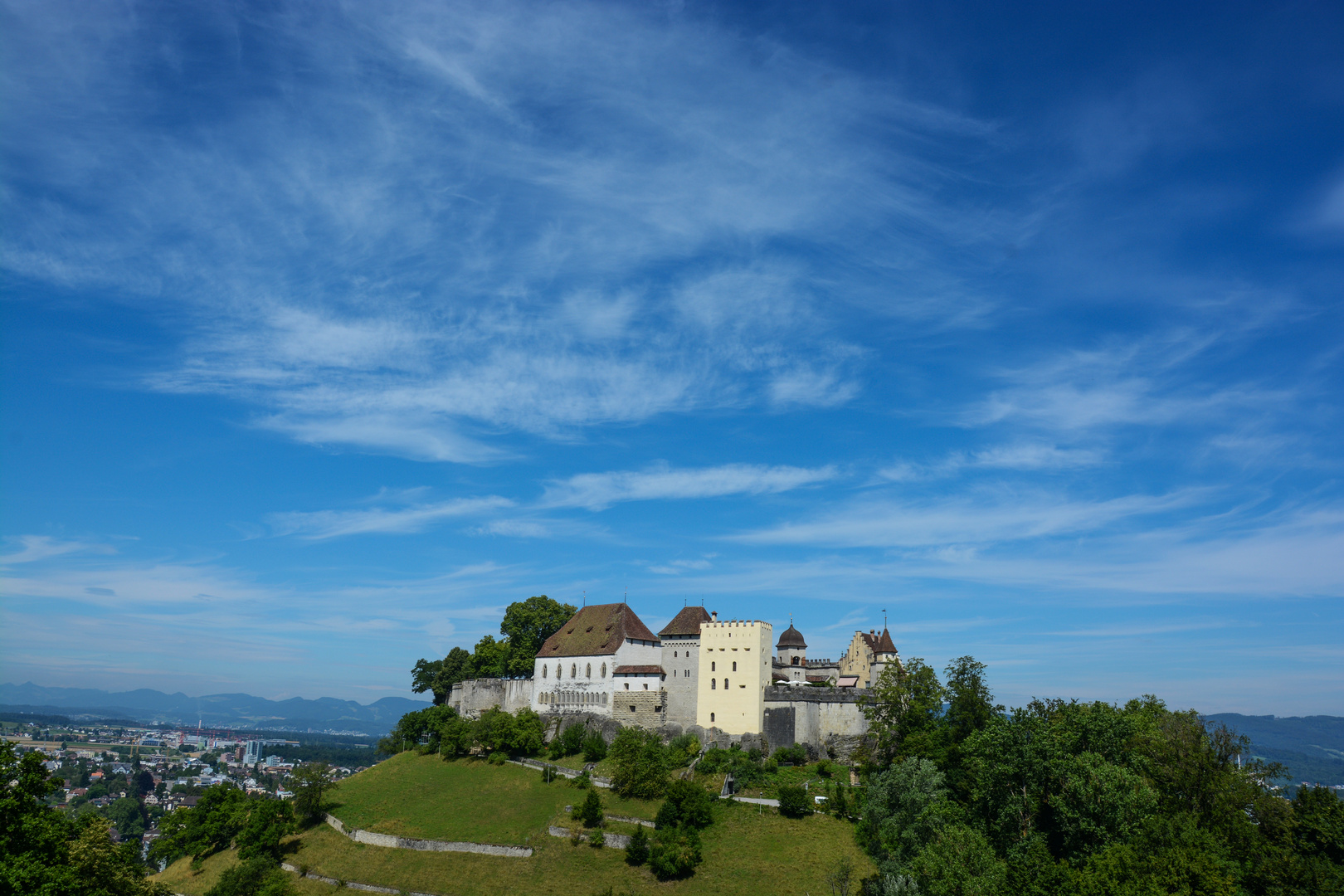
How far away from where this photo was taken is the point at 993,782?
143ft

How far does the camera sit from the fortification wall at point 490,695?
76062mm

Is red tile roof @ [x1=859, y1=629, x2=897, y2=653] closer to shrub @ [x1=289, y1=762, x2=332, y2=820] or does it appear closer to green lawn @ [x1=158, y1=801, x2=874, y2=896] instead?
green lawn @ [x1=158, y1=801, x2=874, y2=896]

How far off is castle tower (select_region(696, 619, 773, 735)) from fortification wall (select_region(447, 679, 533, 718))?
17.7 meters

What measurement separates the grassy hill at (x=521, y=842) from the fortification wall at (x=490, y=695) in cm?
1022

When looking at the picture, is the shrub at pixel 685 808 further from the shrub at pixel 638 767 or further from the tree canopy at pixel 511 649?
the tree canopy at pixel 511 649

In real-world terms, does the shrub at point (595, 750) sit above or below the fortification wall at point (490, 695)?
below

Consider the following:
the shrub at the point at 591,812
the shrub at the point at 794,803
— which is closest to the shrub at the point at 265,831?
the shrub at the point at 591,812

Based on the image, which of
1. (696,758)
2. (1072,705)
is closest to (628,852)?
(696,758)

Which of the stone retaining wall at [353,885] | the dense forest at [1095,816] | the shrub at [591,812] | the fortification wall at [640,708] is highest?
the fortification wall at [640,708]

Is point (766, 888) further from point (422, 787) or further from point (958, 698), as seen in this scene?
point (422, 787)

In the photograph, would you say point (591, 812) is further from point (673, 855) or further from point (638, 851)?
point (673, 855)

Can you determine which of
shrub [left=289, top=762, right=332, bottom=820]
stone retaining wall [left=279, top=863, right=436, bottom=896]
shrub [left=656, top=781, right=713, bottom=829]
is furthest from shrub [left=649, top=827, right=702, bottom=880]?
shrub [left=289, top=762, right=332, bottom=820]

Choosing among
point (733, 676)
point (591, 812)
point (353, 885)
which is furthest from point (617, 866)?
point (733, 676)

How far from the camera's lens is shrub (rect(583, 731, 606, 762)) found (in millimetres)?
64562
